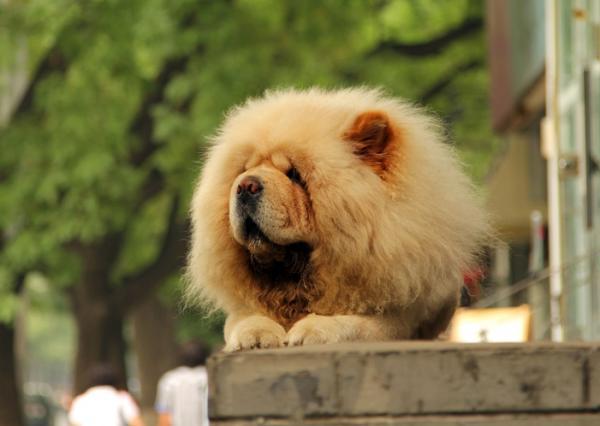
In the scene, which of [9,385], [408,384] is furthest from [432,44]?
[408,384]

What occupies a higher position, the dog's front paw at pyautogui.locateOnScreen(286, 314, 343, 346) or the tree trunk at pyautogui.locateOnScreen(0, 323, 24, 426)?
the tree trunk at pyautogui.locateOnScreen(0, 323, 24, 426)

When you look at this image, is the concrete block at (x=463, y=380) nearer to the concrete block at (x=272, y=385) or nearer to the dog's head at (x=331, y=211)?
the concrete block at (x=272, y=385)

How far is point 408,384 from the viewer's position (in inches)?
166

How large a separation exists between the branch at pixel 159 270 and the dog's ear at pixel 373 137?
777 inches

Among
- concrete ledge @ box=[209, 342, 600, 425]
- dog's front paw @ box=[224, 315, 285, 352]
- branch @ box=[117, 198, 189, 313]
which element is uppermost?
branch @ box=[117, 198, 189, 313]

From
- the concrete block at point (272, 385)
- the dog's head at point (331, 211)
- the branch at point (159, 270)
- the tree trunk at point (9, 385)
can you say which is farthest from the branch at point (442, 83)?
the concrete block at point (272, 385)

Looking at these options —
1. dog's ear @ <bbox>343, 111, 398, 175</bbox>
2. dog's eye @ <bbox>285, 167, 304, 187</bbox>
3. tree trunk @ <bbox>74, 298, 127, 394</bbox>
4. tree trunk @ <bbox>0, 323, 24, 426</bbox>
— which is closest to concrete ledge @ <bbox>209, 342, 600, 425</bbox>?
dog's eye @ <bbox>285, 167, 304, 187</bbox>

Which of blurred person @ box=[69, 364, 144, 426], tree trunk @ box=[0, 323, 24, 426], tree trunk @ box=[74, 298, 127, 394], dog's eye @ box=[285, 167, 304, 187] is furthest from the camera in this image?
tree trunk @ box=[74, 298, 127, 394]

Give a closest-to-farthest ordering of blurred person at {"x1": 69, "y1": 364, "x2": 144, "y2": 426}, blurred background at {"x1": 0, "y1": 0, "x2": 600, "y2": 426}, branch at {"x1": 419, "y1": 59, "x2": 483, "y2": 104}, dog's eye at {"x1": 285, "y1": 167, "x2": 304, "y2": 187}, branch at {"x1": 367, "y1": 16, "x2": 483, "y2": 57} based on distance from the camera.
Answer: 1. dog's eye at {"x1": 285, "y1": 167, "x2": 304, "y2": 187}
2. blurred person at {"x1": 69, "y1": 364, "x2": 144, "y2": 426}
3. blurred background at {"x1": 0, "y1": 0, "x2": 600, "y2": 426}
4. branch at {"x1": 367, "y1": 16, "x2": 483, "y2": 57}
5. branch at {"x1": 419, "y1": 59, "x2": 483, "y2": 104}

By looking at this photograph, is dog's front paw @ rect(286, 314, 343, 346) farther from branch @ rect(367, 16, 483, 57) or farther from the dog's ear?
branch @ rect(367, 16, 483, 57)

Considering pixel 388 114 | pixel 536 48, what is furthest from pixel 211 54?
pixel 388 114

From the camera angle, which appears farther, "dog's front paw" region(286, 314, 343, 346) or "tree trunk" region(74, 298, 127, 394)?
"tree trunk" region(74, 298, 127, 394)

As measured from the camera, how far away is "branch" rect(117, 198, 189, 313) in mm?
25844

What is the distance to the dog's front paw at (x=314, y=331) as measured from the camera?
547cm
